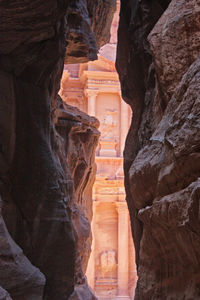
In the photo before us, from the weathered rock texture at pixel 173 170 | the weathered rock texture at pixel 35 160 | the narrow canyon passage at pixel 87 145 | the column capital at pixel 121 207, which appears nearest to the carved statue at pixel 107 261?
the column capital at pixel 121 207

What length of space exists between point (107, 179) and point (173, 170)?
43.4 ft

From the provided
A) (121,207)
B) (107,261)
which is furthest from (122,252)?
(121,207)

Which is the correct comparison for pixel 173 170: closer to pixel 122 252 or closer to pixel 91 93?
pixel 122 252

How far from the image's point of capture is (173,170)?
10.7 feet

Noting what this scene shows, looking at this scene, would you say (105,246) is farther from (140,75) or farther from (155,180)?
(155,180)

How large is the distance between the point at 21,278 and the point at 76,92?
13.3 meters

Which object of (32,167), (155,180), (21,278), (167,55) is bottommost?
(21,278)

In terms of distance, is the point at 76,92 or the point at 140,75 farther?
the point at 76,92

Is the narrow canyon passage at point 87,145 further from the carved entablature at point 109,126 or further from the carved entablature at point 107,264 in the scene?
the carved entablature at point 109,126

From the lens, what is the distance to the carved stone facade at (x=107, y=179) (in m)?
15.5

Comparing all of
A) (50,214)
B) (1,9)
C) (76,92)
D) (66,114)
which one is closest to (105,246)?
(76,92)

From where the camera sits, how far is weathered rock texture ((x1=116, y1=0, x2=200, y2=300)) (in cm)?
303

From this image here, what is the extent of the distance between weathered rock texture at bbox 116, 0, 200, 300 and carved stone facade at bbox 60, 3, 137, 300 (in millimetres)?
11179

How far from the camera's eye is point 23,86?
249 inches
